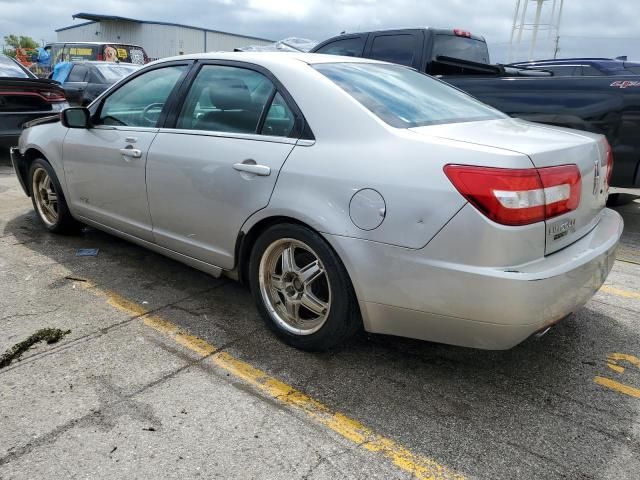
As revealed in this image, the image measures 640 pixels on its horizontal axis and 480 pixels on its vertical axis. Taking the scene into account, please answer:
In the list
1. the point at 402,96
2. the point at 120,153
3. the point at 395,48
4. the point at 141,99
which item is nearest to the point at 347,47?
the point at 395,48

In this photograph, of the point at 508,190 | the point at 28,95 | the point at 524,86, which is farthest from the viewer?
the point at 28,95

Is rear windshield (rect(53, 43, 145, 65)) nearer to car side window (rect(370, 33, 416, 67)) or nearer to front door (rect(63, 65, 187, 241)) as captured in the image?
car side window (rect(370, 33, 416, 67))

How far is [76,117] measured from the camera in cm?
410

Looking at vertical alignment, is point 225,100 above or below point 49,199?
above

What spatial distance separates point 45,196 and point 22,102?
3.90 m

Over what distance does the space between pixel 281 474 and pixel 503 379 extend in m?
1.29

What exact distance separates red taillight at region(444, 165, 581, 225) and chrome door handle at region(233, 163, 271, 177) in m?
1.00

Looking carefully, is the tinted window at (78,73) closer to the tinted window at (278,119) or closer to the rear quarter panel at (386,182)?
the tinted window at (278,119)

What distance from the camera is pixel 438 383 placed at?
276 centimetres

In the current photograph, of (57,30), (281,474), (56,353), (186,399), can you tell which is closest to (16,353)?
(56,353)

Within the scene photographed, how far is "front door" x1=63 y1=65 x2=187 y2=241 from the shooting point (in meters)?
3.72

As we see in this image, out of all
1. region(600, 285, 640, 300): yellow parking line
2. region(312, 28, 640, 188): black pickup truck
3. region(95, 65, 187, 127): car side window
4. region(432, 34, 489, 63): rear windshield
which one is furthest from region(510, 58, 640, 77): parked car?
region(95, 65, 187, 127): car side window

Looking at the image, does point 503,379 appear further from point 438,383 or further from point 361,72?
point 361,72

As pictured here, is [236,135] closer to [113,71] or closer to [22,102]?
[22,102]
